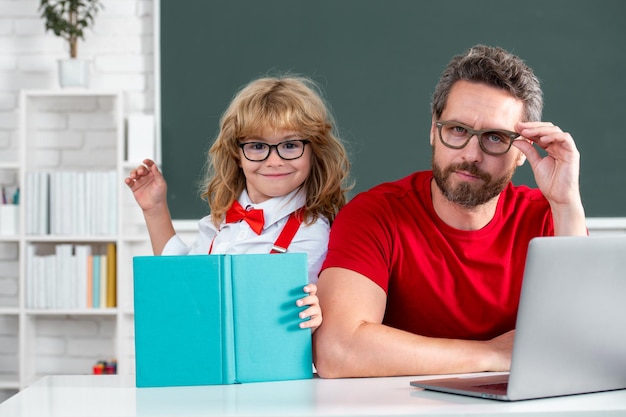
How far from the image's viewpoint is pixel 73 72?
3.70m

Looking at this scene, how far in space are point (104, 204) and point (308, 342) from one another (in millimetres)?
2300

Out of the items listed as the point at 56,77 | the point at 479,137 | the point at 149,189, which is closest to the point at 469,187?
the point at 479,137

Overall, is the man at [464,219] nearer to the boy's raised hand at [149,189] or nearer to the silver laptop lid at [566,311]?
the silver laptop lid at [566,311]

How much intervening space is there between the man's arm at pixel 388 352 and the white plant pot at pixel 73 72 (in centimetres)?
245

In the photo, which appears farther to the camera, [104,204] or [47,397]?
[104,204]

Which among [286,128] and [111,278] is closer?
[286,128]

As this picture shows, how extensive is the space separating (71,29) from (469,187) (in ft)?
8.03

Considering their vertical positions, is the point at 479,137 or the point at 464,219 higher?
the point at 479,137

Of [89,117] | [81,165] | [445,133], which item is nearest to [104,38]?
[89,117]

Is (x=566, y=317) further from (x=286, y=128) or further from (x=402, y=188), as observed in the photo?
(x=286, y=128)

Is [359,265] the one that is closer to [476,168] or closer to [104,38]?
[476,168]

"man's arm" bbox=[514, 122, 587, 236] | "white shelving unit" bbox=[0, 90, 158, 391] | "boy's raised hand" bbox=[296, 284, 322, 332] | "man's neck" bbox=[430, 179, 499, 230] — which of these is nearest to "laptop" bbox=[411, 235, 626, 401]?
"boy's raised hand" bbox=[296, 284, 322, 332]

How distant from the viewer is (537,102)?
196 cm

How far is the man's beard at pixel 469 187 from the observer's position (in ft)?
6.07
